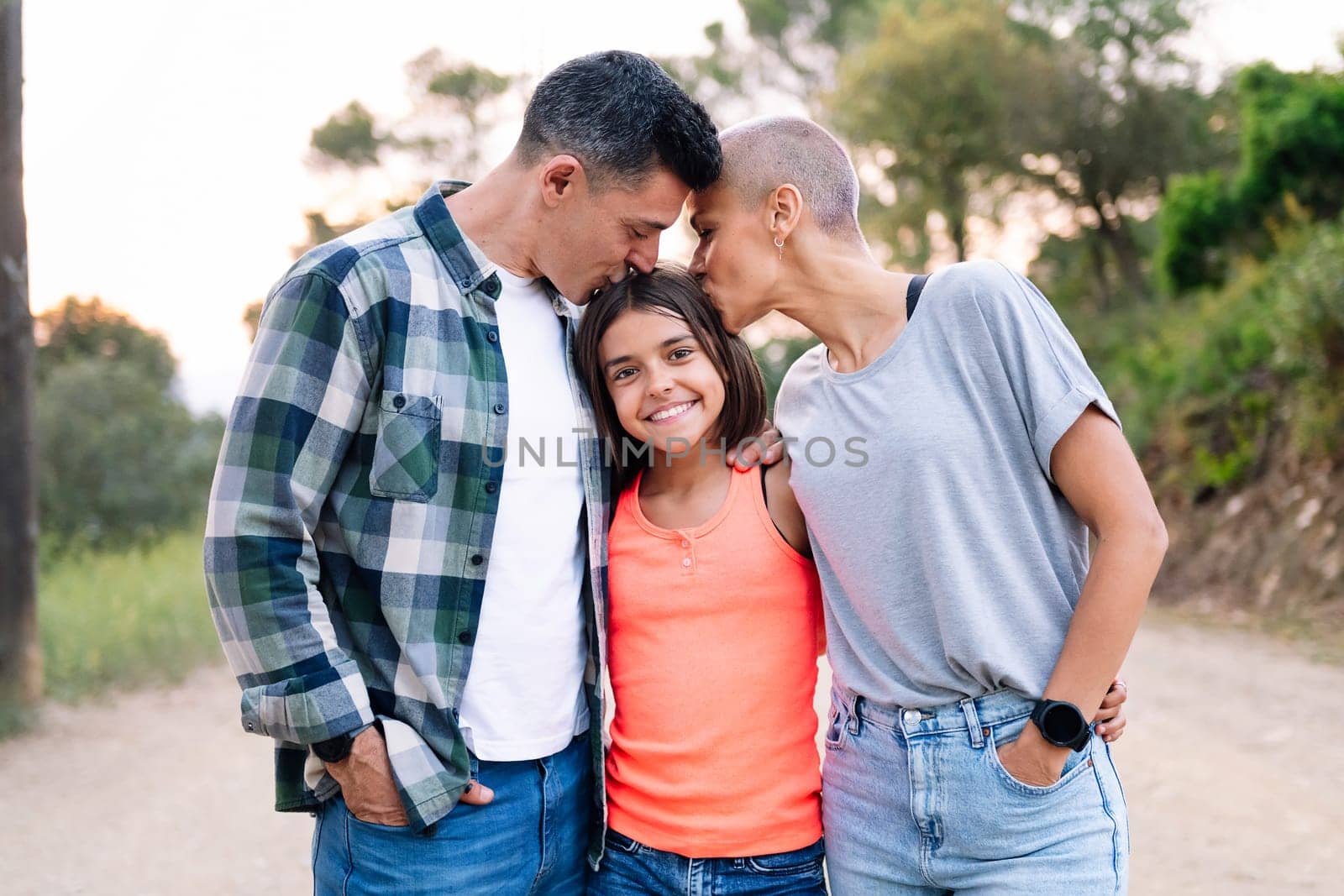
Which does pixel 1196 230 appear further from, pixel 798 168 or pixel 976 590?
pixel 976 590

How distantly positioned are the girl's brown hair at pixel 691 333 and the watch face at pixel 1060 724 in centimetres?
86

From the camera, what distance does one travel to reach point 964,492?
1795mm

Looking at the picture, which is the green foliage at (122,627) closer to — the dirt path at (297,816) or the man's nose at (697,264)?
the dirt path at (297,816)

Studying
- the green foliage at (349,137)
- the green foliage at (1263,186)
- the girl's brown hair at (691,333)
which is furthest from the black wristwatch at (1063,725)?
the green foliage at (349,137)

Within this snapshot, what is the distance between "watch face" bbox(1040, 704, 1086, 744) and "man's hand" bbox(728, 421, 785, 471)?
29.4 inches

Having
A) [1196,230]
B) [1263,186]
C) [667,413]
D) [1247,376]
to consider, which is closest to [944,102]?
[1196,230]

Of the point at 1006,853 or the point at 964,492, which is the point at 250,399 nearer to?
the point at 964,492

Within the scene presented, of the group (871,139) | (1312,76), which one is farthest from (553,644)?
(871,139)

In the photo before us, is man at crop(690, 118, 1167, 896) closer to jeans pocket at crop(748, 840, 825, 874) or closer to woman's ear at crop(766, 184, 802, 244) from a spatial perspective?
jeans pocket at crop(748, 840, 825, 874)

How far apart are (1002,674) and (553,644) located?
86 centimetres

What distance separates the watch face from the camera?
1.72m

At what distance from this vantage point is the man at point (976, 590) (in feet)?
5.75

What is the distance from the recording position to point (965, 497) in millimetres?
1794

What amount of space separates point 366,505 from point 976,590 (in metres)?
1.10
